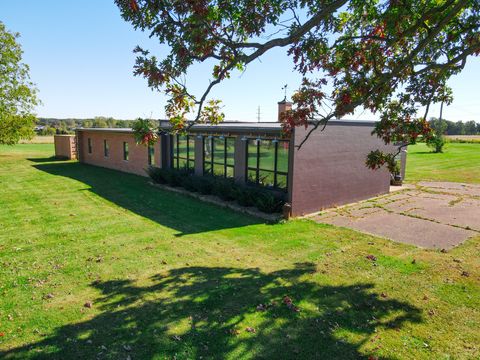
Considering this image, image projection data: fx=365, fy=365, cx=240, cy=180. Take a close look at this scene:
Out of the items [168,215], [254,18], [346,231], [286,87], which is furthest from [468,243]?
[168,215]

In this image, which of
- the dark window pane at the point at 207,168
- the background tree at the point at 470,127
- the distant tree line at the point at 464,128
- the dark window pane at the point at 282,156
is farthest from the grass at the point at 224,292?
the background tree at the point at 470,127

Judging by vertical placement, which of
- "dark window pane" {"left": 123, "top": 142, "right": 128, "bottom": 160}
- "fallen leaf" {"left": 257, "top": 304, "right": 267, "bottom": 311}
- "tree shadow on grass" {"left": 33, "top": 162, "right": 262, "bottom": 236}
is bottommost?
"fallen leaf" {"left": 257, "top": 304, "right": 267, "bottom": 311}

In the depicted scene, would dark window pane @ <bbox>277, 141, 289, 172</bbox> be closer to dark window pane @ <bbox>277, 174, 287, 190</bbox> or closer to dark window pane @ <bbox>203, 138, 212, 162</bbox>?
dark window pane @ <bbox>277, 174, 287, 190</bbox>

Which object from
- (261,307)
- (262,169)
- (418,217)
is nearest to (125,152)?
(262,169)

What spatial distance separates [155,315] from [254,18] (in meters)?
5.91

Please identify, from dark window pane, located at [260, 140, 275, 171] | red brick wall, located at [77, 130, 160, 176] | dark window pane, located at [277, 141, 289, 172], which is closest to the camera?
dark window pane, located at [277, 141, 289, 172]

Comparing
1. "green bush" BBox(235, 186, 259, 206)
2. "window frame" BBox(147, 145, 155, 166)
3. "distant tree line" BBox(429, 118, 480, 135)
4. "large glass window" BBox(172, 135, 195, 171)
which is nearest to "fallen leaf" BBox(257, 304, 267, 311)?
"green bush" BBox(235, 186, 259, 206)

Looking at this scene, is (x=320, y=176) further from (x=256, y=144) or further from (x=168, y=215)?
(x=168, y=215)

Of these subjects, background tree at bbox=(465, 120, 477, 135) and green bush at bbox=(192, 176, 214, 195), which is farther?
background tree at bbox=(465, 120, 477, 135)

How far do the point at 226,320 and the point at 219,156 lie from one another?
1147 cm

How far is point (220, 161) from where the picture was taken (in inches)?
671

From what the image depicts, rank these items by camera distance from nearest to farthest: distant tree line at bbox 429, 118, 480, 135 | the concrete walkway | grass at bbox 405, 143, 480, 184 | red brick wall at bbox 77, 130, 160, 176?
the concrete walkway → red brick wall at bbox 77, 130, 160, 176 → grass at bbox 405, 143, 480, 184 → distant tree line at bbox 429, 118, 480, 135

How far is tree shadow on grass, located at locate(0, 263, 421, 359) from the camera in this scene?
Result: 530 cm

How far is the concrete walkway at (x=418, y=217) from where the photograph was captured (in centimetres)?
1123
